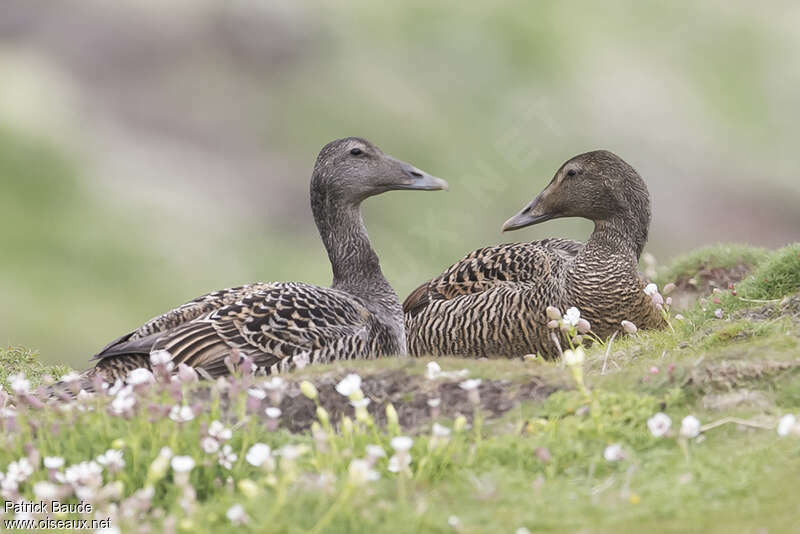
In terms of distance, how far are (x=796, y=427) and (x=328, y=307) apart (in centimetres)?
373

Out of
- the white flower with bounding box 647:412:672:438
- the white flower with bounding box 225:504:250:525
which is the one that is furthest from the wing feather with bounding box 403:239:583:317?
the white flower with bounding box 225:504:250:525

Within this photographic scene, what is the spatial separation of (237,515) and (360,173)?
495 centimetres

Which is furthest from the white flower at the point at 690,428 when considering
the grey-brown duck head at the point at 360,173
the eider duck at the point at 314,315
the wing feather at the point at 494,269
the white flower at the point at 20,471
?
the wing feather at the point at 494,269

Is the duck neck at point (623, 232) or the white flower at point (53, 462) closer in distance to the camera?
the white flower at point (53, 462)

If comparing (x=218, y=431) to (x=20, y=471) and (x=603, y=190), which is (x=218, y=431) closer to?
(x=20, y=471)

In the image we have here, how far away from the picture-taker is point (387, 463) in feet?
13.1

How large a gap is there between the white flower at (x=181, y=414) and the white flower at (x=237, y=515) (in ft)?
2.05

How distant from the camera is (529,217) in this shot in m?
8.81

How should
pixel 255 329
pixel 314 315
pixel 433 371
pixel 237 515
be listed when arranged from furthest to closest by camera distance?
pixel 314 315, pixel 255 329, pixel 433 371, pixel 237 515

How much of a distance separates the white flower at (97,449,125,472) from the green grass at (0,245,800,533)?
0.06m

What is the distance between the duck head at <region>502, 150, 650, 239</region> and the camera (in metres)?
8.42

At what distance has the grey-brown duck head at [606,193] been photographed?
8.42 meters

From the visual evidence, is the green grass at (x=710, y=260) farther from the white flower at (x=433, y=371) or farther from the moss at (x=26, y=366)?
the white flower at (x=433, y=371)

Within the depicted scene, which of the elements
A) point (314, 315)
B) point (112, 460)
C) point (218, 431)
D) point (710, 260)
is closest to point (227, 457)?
point (218, 431)
